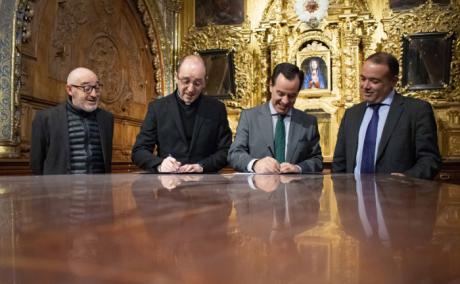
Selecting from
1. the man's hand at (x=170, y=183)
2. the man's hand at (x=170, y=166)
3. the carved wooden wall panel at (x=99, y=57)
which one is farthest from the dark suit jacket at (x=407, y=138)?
the carved wooden wall panel at (x=99, y=57)

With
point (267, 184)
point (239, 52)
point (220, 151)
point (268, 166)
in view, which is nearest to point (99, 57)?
point (239, 52)

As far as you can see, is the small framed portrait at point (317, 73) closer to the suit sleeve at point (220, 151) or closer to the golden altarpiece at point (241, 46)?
the golden altarpiece at point (241, 46)

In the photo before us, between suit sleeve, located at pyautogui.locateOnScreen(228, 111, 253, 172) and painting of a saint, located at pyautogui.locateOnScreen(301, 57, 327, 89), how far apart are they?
460cm

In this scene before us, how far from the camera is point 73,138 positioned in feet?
10.3

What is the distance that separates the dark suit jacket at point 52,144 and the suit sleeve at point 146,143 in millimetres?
359

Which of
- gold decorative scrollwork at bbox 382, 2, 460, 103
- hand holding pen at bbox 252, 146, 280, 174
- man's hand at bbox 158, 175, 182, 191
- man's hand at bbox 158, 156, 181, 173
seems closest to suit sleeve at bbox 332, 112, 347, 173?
hand holding pen at bbox 252, 146, 280, 174

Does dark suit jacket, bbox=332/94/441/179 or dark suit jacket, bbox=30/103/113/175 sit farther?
dark suit jacket, bbox=30/103/113/175

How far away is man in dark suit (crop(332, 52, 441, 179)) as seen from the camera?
2633 millimetres

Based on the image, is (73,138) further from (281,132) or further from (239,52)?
(239,52)

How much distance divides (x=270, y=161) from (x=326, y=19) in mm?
5567

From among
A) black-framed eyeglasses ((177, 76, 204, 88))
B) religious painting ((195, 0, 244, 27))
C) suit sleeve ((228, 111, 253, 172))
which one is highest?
religious painting ((195, 0, 244, 27))

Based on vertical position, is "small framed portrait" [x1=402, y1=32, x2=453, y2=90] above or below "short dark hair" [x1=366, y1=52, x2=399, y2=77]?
above

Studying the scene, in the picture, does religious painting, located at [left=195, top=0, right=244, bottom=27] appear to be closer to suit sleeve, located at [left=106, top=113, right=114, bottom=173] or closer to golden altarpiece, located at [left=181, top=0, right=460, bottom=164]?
golden altarpiece, located at [left=181, top=0, right=460, bottom=164]

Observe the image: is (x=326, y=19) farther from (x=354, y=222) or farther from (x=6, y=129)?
(x=354, y=222)
